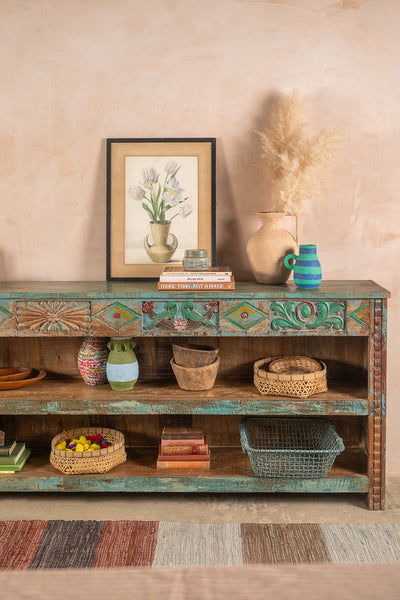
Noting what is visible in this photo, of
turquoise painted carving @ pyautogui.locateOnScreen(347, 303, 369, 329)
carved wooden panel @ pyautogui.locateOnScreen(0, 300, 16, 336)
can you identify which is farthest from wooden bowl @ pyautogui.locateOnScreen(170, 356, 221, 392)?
carved wooden panel @ pyautogui.locateOnScreen(0, 300, 16, 336)

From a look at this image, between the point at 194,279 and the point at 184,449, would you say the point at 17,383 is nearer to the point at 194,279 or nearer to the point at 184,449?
the point at 184,449

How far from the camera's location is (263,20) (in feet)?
8.87

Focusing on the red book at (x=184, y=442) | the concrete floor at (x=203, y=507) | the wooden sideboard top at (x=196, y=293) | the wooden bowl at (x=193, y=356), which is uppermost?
the wooden sideboard top at (x=196, y=293)

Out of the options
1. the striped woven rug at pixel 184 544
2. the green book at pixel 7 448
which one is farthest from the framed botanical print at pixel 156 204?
the striped woven rug at pixel 184 544

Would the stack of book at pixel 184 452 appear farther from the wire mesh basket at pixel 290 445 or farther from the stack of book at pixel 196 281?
the stack of book at pixel 196 281

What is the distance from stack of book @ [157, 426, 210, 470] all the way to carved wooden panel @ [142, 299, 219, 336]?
526 millimetres

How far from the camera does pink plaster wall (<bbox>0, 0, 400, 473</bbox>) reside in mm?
2705

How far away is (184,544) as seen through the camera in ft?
7.33

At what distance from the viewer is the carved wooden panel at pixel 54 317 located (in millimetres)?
2479

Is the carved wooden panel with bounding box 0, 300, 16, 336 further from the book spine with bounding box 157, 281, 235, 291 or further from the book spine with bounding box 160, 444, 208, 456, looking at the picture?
the book spine with bounding box 160, 444, 208, 456

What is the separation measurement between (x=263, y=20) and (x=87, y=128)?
990 mm

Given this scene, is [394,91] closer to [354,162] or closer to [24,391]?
[354,162]

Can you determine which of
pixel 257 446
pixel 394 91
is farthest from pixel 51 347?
pixel 394 91

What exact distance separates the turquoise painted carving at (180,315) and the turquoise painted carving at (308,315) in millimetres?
274
